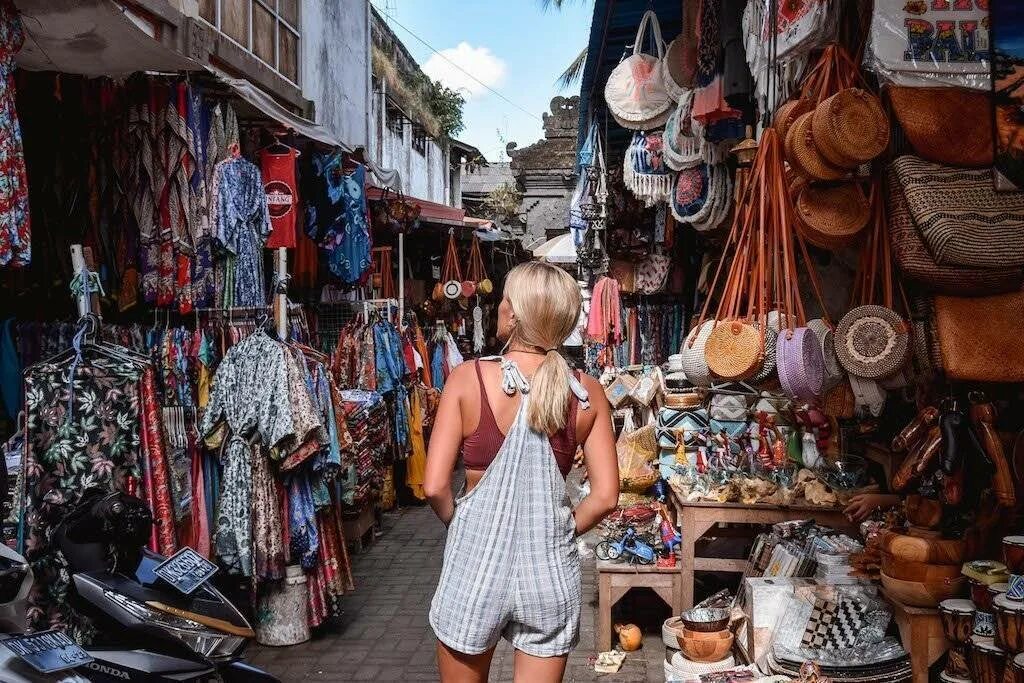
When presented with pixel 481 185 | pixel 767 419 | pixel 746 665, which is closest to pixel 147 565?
pixel 746 665

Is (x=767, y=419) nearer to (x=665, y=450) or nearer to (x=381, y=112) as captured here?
(x=665, y=450)

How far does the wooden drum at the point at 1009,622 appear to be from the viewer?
270 cm

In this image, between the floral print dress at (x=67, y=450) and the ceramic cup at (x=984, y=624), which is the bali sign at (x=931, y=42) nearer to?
the ceramic cup at (x=984, y=624)

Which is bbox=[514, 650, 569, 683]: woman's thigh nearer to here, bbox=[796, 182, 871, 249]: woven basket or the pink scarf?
bbox=[796, 182, 871, 249]: woven basket

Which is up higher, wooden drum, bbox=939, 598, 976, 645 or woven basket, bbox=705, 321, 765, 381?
woven basket, bbox=705, 321, 765, 381

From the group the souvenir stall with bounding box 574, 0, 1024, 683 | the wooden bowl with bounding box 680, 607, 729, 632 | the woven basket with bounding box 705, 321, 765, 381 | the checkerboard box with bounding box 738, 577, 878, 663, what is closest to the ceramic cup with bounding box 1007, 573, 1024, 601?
the souvenir stall with bounding box 574, 0, 1024, 683

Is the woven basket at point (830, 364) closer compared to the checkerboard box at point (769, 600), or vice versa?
the woven basket at point (830, 364)

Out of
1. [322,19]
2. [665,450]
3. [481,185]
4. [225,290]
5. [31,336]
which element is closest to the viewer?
[31,336]

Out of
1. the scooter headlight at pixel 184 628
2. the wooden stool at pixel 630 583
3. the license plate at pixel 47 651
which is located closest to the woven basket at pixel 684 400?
the wooden stool at pixel 630 583

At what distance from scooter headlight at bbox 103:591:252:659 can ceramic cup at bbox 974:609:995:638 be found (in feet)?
9.08

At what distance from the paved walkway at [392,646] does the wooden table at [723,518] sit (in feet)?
1.78

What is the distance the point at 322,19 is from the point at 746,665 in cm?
1026

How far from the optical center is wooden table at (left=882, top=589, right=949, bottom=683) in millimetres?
3299

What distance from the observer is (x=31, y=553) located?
3566mm
